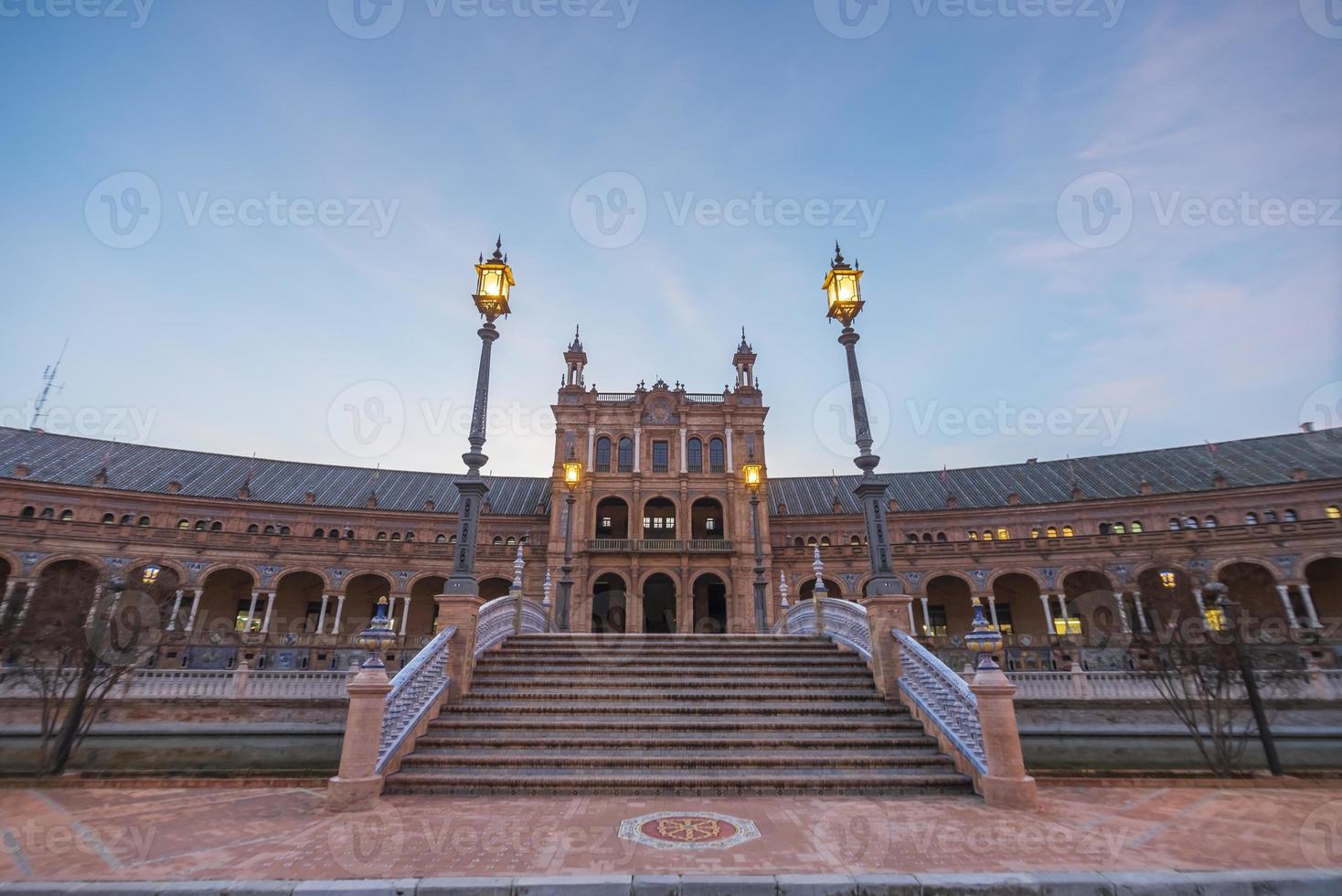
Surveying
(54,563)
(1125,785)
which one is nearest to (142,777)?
(1125,785)

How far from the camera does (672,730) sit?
29.1 ft

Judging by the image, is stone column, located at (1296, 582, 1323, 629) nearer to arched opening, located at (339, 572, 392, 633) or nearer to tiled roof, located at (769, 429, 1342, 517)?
tiled roof, located at (769, 429, 1342, 517)

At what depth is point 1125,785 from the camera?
290 inches

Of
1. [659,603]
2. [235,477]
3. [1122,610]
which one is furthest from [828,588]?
[235,477]

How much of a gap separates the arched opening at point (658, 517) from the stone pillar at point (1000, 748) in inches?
1191

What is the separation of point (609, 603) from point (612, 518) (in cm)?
619

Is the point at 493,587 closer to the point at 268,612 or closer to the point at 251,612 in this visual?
the point at 268,612

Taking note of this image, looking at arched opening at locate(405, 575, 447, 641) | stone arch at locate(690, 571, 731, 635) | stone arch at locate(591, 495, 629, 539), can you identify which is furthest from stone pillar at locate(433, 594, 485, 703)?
arched opening at locate(405, 575, 447, 641)

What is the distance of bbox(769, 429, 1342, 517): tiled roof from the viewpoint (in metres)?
35.6

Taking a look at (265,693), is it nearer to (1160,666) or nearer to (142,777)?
(142,777)

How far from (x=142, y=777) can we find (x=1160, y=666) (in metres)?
20.0

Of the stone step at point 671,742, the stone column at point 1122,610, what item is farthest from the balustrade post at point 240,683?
the stone column at point 1122,610

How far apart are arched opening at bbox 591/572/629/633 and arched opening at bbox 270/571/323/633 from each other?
1698 cm

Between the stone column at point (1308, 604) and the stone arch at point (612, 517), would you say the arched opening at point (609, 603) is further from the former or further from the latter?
the stone column at point (1308, 604)
